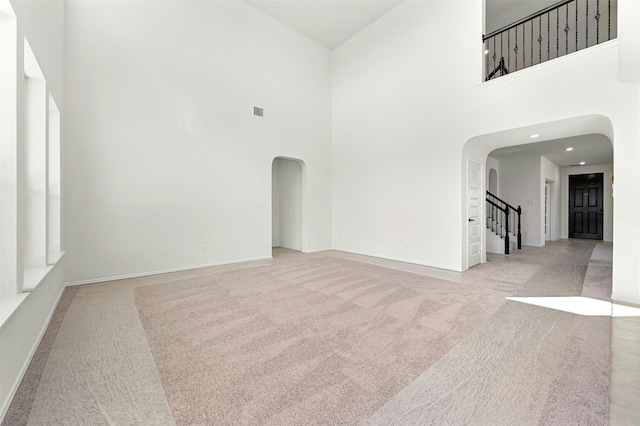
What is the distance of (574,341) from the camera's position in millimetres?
2178

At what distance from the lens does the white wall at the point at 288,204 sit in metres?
6.87

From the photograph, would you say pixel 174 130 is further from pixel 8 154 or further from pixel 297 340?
pixel 297 340

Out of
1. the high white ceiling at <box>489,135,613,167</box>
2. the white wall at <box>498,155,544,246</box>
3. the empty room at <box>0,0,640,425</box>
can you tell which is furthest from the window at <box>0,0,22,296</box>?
the white wall at <box>498,155,544,246</box>

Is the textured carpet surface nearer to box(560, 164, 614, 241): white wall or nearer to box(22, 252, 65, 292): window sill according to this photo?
box(22, 252, 65, 292): window sill

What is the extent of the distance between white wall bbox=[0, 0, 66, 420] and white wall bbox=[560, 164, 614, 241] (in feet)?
40.5

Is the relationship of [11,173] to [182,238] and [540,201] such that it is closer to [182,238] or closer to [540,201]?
[182,238]

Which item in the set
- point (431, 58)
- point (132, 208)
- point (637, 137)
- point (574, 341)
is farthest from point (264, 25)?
point (574, 341)

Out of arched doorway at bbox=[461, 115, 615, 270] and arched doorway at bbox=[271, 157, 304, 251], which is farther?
arched doorway at bbox=[271, 157, 304, 251]

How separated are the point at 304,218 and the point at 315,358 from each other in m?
4.75

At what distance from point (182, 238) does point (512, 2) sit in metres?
Result: 8.45

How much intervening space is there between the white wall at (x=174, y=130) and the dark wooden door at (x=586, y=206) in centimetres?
1013

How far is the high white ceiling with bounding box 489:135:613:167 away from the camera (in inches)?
241

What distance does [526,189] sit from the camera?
803 cm

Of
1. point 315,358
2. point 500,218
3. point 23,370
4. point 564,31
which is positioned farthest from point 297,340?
point 564,31
